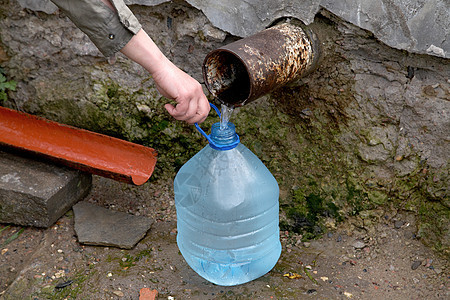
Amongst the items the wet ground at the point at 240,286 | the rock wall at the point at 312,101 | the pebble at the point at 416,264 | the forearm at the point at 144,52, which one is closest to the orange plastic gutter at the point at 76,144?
the rock wall at the point at 312,101

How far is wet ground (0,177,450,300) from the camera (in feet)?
7.38

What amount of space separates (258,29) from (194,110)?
2.48 ft

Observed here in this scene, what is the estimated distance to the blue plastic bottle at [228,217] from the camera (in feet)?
7.66

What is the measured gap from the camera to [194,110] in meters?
1.87

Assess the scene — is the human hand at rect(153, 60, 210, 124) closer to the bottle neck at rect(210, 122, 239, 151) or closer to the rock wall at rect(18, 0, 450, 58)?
the bottle neck at rect(210, 122, 239, 151)

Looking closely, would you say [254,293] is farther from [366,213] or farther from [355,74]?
[355,74]

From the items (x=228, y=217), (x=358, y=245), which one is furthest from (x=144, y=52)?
(x=358, y=245)

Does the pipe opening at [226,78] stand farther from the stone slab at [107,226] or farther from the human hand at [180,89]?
the stone slab at [107,226]

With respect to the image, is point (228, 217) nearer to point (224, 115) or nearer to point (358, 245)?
point (224, 115)

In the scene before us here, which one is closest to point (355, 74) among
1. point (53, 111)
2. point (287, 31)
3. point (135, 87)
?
point (287, 31)

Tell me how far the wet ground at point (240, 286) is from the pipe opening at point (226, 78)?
895mm

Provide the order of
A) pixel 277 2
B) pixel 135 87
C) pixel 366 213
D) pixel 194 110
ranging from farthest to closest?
pixel 135 87 < pixel 366 213 < pixel 277 2 < pixel 194 110

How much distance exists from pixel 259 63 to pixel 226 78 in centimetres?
22

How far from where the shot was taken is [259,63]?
189 cm
